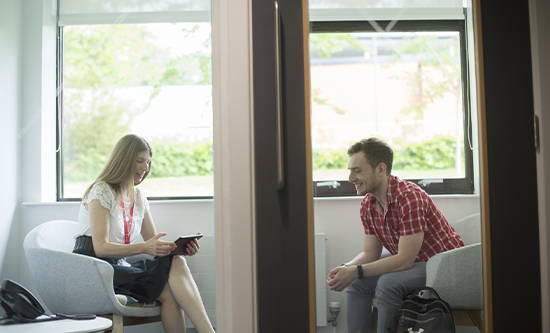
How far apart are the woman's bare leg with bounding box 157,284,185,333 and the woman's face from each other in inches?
16.2

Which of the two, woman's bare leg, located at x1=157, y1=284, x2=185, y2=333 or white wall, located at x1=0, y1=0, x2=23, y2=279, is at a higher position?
white wall, located at x1=0, y1=0, x2=23, y2=279

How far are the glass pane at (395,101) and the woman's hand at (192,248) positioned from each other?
500 mm

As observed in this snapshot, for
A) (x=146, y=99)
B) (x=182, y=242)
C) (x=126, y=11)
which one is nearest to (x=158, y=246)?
(x=182, y=242)

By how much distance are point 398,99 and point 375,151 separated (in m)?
0.20

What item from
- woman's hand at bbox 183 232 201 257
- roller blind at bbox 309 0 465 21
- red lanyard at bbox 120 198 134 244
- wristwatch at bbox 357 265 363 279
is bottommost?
wristwatch at bbox 357 265 363 279

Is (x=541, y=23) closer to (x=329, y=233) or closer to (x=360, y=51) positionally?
(x=360, y=51)

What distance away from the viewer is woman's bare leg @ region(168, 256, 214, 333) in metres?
1.68

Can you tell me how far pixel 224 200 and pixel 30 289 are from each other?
77cm

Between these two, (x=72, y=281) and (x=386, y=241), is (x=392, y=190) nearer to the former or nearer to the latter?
(x=386, y=241)

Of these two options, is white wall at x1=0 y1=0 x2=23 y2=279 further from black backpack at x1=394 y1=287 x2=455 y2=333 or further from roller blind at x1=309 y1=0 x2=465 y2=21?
black backpack at x1=394 y1=287 x2=455 y2=333

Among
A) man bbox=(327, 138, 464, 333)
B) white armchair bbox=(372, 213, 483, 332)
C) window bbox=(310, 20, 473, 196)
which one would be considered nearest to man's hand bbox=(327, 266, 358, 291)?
man bbox=(327, 138, 464, 333)

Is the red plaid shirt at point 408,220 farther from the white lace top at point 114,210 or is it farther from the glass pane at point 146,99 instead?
the white lace top at point 114,210

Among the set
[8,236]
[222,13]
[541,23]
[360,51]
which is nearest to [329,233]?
[360,51]

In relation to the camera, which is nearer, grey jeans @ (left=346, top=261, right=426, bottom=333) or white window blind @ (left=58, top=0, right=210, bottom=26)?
grey jeans @ (left=346, top=261, right=426, bottom=333)
